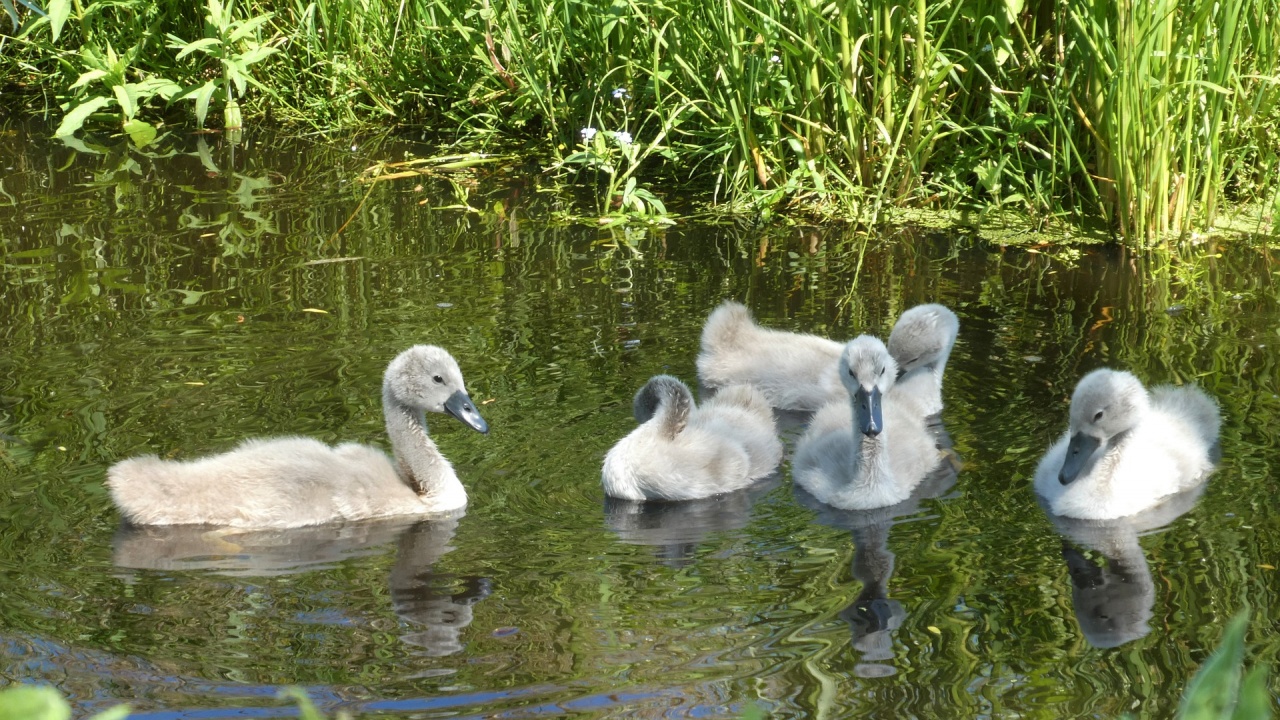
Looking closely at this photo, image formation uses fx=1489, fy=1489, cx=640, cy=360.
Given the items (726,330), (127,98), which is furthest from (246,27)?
(726,330)

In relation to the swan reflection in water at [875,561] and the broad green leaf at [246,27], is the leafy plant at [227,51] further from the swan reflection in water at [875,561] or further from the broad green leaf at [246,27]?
the swan reflection in water at [875,561]

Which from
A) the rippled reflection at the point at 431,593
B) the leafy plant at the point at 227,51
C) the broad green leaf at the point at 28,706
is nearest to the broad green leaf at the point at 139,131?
the leafy plant at the point at 227,51

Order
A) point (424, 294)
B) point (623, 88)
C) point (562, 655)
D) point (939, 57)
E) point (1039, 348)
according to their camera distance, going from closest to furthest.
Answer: point (562, 655) → point (1039, 348) → point (424, 294) → point (939, 57) → point (623, 88)

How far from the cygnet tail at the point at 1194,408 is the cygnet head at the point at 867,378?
3.12ft

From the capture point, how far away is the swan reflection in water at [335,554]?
13.1ft

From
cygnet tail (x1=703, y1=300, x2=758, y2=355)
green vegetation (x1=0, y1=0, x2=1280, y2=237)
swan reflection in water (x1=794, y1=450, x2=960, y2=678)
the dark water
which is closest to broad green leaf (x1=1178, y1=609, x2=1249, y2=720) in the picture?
the dark water

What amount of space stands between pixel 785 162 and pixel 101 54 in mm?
4881

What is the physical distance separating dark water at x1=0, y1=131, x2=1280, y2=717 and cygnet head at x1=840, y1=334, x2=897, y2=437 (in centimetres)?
31

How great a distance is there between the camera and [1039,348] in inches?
223

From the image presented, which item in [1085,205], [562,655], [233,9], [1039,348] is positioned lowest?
[562,655]

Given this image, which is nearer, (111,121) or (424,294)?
(424,294)

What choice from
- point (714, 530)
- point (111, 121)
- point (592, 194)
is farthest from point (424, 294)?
point (111, 121)

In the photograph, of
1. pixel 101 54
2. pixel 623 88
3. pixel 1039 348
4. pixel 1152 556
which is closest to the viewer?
pixel 1152 556

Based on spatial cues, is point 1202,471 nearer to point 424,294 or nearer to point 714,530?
point 714,530
